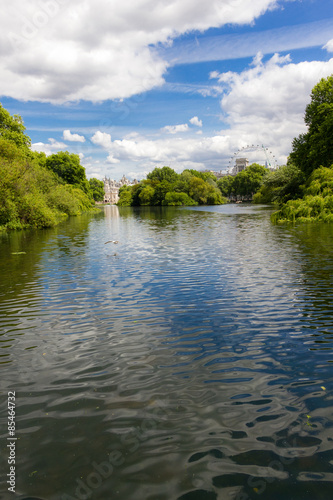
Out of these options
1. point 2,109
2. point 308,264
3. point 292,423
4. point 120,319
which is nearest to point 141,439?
point 292,423

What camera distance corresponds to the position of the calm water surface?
4.39m

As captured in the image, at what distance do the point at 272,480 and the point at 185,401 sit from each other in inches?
80.5

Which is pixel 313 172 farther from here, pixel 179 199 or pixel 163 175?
pixel 163 175

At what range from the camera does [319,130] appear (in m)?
56.1

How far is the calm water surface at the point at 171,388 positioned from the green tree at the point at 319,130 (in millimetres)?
49387

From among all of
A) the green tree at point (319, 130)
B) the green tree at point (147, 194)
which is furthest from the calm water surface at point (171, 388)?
the green tree at point (147, 194)

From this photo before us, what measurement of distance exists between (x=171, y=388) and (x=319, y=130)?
→ 6134 cm

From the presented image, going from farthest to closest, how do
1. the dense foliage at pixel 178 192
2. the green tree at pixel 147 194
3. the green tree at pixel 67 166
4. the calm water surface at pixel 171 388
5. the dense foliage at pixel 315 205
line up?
1. the green tree at pixel 147 194
2. the dense foliage at pixel 178 192
3. the green tree at pixel 67 166
4. the dense foliage at pixel 315 205
5. the calm water surface at pixel 171 388

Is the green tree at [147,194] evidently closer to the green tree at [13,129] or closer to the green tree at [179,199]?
the green tree at [179,199]

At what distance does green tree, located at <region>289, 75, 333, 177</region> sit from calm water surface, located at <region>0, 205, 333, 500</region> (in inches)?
1944

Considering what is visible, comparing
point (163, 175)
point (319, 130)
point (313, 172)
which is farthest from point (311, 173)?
→ point (163, 175)

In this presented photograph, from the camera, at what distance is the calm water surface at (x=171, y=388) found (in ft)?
14.4

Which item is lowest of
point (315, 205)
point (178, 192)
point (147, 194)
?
point (315, 205)

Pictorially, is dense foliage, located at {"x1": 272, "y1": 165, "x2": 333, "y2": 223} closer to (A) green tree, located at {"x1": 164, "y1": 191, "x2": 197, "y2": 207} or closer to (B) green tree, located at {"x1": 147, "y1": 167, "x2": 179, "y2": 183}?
(A) green tree, located at {"x1": 164, "y1": 191, "x2": 197, "y2": 207}
